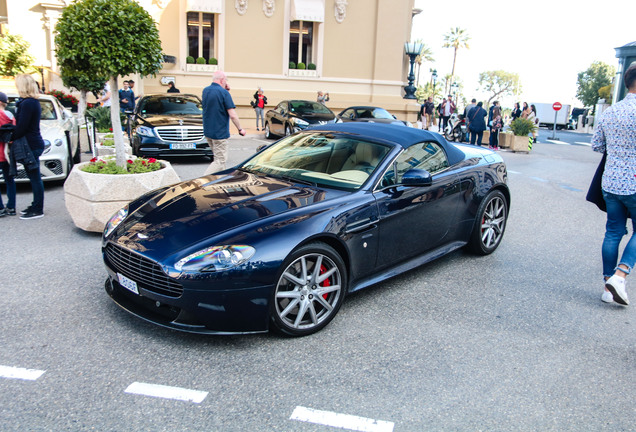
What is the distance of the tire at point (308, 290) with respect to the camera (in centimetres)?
368

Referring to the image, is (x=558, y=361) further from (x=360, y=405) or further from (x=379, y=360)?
(x=360, y=405)

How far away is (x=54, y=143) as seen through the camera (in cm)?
855

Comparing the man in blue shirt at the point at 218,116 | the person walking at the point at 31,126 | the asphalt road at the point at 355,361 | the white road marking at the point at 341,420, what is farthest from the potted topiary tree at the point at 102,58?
the white road marking at the point at 341,420

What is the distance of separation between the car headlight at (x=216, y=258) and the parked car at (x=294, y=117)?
14.4 m

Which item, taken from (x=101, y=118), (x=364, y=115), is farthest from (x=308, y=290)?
(x=364, y=115)

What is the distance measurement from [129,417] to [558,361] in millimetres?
2739

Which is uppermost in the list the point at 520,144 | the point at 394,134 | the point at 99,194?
the point at 394,134

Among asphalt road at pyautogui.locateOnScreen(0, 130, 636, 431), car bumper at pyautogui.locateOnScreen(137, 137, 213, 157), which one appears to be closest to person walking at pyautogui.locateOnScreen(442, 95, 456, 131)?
car bumper at pyautogui.locateOnScreen(137, 137, 213, 157)

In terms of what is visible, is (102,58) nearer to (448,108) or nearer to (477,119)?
(477,119)

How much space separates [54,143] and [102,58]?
9.54 feet

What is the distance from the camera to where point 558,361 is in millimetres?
3662

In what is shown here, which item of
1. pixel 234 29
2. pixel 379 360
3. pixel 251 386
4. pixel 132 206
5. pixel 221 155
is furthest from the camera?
pixel 234 29

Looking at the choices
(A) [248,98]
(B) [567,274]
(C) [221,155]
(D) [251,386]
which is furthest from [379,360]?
(A) [248,98]

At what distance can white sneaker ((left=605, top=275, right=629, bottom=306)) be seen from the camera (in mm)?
4551
